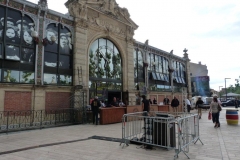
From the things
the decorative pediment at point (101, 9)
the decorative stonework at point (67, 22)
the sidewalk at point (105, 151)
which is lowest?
the sidewalk at point (105, 151)

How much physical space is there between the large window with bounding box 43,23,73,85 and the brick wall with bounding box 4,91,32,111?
1645 mm

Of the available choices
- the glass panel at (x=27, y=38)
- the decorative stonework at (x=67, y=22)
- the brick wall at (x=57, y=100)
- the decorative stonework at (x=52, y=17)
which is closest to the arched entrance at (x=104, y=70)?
the brick wall at (x=57, y=100)

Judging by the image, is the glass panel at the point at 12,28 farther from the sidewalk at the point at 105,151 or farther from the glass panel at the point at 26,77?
the sidewalk at the point at 105,151

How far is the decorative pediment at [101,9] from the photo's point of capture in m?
14.9

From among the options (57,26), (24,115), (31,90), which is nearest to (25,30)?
(57,26)

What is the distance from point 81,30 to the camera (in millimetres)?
15070

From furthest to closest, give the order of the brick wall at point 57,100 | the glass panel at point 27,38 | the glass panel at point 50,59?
1. the glass panel at point 50,59
2. the brick wall at point 57,100
3. the glass panel at point 27,38

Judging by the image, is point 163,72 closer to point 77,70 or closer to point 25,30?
point 77,70

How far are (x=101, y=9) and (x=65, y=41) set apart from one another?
4.73 m

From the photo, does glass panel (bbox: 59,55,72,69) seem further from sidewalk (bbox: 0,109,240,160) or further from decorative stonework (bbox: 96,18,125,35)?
sidewalk (bbox: 0,109,240,160)

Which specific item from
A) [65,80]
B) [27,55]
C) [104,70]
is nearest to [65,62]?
[65,80]

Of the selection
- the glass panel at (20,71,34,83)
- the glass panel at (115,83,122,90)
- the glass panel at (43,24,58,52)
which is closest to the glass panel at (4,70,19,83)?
the glass panel at (20,71,34,83)

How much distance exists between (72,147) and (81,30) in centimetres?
1082

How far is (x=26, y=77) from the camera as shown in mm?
12023
